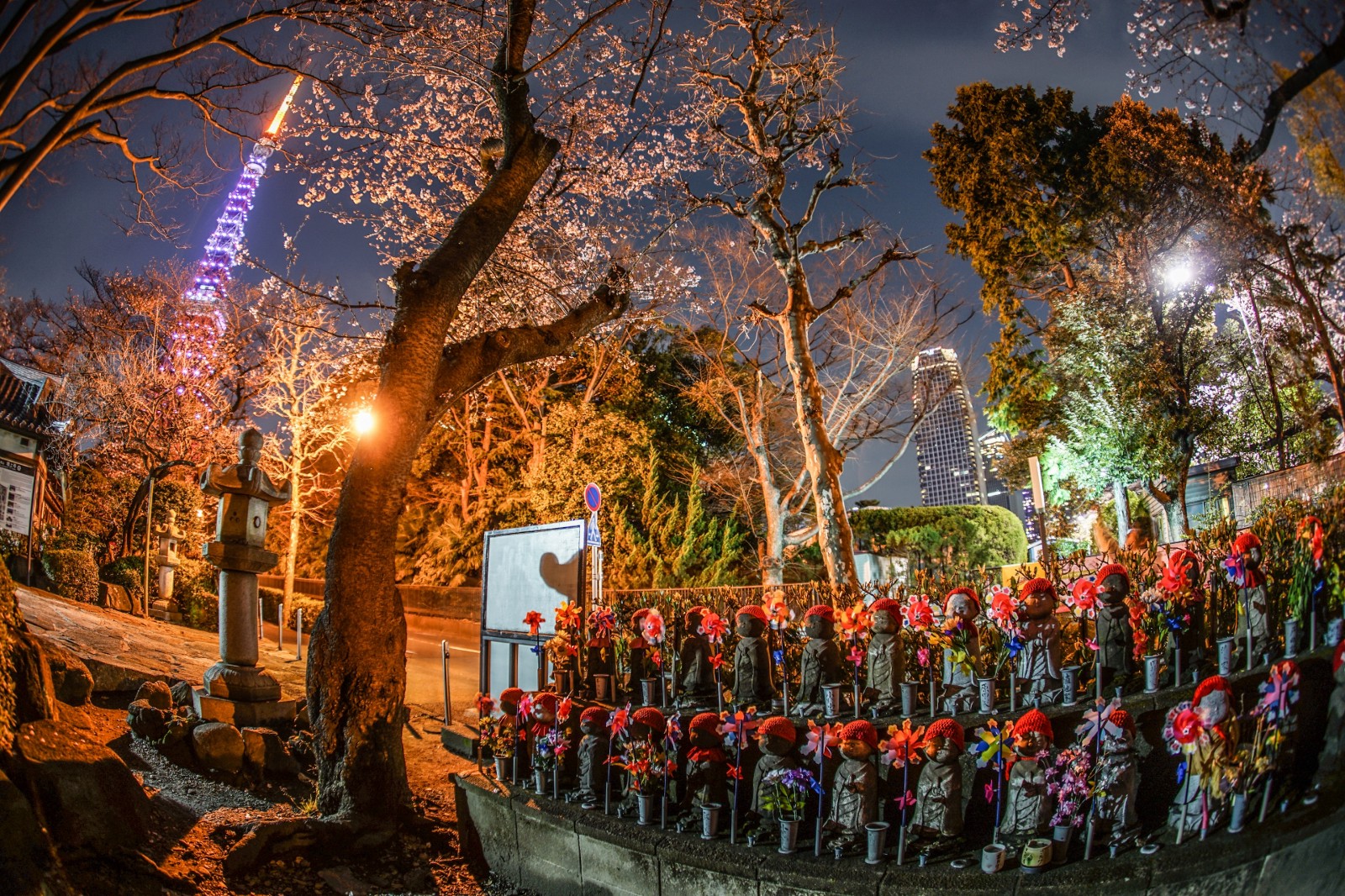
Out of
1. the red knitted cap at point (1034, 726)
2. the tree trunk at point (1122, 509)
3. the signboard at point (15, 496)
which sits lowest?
the red knitted cap at point (1034, 726)

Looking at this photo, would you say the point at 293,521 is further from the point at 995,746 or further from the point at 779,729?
the point at 995,746

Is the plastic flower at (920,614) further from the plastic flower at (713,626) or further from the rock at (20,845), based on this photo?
the rock at (20,845)

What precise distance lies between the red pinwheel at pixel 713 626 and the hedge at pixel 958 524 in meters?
17.0

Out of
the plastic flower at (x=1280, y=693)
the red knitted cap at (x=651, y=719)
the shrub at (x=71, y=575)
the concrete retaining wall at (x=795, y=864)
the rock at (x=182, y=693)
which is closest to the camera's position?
the concrete retaining wall at (x=795, y=864)

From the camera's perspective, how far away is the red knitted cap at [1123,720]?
126 inches

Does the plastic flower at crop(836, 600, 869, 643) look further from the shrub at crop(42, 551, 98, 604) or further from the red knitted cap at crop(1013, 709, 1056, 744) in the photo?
the shrub at crop(42, 551, 98, 604)

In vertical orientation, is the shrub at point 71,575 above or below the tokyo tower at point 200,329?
below

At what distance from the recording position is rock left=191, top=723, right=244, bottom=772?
6.12 m

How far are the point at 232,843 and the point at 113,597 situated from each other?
42.6ft

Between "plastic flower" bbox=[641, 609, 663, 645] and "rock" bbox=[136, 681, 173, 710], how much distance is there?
4.77 m

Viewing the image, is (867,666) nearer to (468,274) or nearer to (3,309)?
(468,274)

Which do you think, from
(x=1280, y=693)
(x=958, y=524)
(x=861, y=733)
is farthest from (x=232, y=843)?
(x=958, y=524)

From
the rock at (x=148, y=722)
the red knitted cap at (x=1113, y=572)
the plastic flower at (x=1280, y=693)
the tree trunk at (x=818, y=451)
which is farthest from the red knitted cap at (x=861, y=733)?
the rock at (x=148, y=722)

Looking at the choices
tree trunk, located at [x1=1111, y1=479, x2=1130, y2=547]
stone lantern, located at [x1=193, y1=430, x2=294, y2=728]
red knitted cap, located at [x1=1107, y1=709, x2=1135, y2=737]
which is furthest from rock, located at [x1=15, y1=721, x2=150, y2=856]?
tree trunk, located at [x1=1111, y1=479, x2=1130, y2=547]
